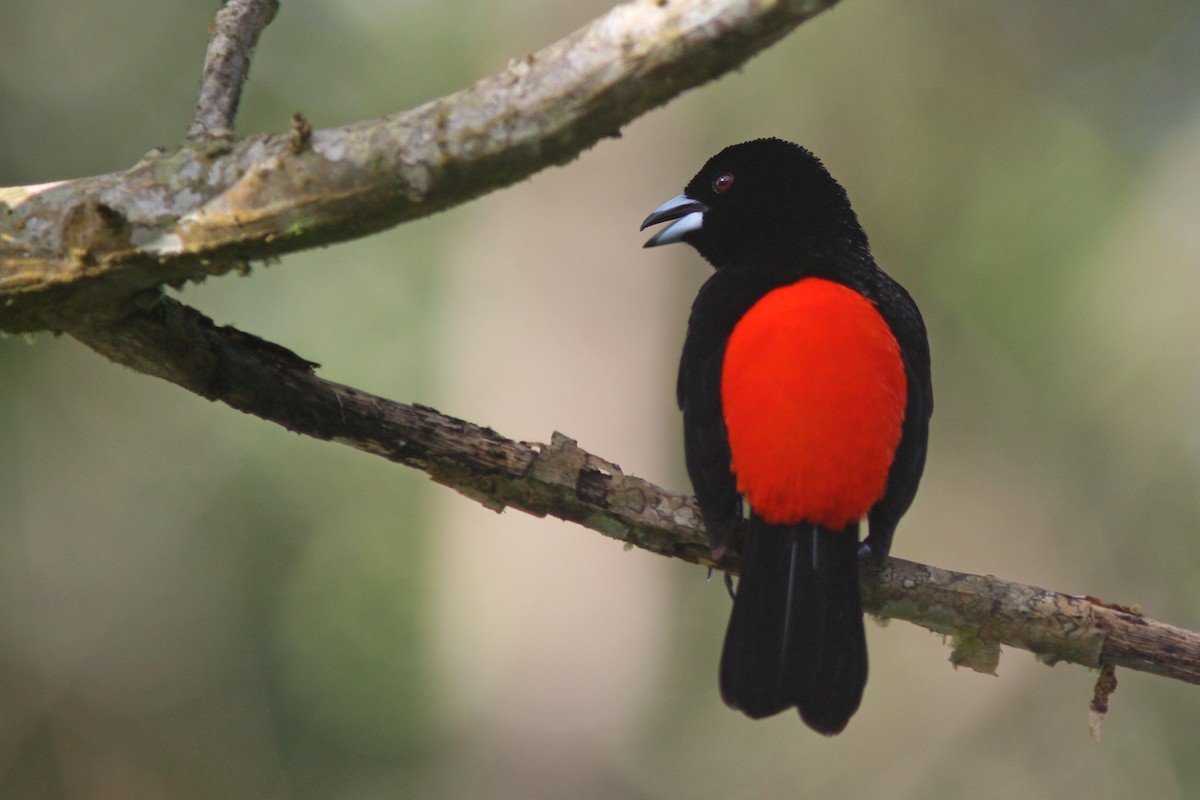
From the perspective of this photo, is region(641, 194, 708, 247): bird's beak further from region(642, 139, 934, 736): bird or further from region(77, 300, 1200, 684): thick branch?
region(77, 300, 1200, 684): thick branch

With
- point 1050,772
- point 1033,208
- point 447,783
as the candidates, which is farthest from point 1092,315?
point 447,783

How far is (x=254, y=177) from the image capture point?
227cm

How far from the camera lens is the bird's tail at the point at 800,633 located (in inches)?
118

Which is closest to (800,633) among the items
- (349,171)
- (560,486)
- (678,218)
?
(560,486)

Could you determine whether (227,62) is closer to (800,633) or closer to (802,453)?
(802,453)

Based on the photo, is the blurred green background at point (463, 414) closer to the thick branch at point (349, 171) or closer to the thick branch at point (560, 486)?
the thick branch at point (560, 486)

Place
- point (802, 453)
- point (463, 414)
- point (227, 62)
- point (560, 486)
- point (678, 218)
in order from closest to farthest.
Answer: point (227, 62), point (560, 486), point (802, 453), point (678, 218), point (463, 414)

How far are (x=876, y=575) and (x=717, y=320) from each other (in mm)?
961

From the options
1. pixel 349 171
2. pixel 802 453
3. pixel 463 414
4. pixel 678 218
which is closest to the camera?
pixel 349 171

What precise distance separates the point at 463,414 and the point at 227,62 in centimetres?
372

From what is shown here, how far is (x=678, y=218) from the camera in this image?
4402 mm

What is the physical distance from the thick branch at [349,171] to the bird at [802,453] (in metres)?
1.36

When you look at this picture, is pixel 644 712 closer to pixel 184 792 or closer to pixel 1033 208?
pixel 184 792

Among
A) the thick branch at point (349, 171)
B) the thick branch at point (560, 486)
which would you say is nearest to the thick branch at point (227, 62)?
the thick branch at point (349, 171)
